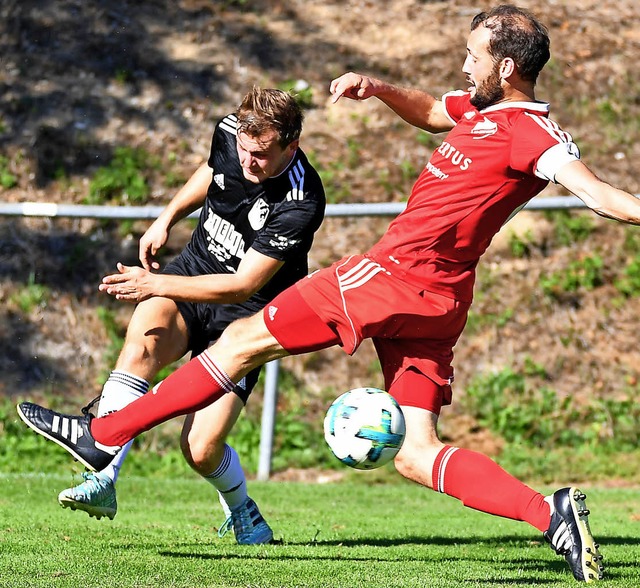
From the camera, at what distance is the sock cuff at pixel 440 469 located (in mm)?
4453

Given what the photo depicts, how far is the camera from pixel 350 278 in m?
4.52

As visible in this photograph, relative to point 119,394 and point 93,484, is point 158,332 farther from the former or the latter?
point 93,484

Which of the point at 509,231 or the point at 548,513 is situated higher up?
the point at 548,513

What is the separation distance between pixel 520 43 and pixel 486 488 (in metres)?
1.87

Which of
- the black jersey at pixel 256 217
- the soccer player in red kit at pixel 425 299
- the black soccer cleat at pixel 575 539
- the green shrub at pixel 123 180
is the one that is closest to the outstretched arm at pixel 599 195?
the soccer player in red kit at pixel 425 299

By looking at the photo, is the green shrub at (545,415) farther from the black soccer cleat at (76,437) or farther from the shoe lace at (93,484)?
the black soccer cleat at (76,437)

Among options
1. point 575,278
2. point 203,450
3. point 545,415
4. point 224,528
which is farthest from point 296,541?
point 575,278

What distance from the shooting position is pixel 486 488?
433 cm

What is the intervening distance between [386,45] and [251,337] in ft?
31.7

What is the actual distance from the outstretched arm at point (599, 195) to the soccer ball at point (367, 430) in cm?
115

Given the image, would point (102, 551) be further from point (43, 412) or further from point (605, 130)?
point (605, 130)

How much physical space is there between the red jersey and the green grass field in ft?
4.19

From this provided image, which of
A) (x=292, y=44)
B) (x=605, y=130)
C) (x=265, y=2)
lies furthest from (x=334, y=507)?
(x=265, y=2)

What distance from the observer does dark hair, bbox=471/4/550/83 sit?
4.53m
